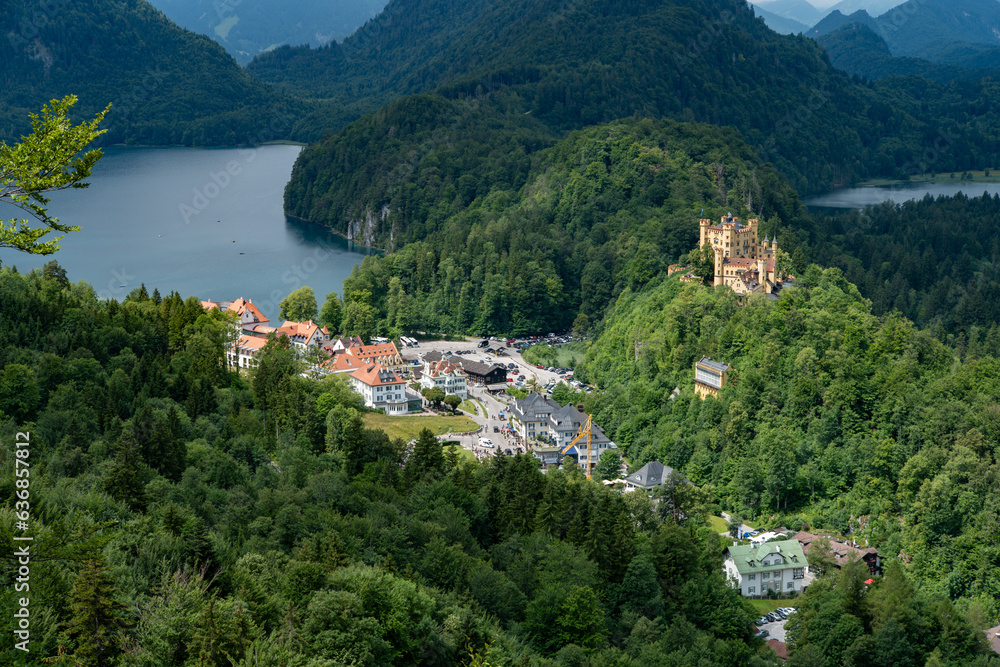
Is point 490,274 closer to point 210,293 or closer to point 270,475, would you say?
point 210,293

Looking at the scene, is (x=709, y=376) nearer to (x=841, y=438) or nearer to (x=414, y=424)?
(x=841, y=438)

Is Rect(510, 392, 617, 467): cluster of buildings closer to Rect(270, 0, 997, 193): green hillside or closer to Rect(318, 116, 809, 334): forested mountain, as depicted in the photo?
Rect(318, 116, 809, 334): forested mountain

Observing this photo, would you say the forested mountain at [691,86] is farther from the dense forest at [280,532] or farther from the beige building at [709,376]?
the dense forest at [280,532]

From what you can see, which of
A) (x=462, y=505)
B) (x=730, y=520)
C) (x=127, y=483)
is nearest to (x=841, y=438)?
(x=730, y=520)

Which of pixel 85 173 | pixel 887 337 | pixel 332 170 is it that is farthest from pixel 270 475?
pixel 332 170

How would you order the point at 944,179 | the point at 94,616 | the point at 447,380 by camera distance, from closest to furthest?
the point at 94,616 < the point at 447,380 < the point at 944,179

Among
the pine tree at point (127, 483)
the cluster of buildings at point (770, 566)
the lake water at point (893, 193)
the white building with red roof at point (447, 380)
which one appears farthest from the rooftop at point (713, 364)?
the lake water at point (893, 193)
